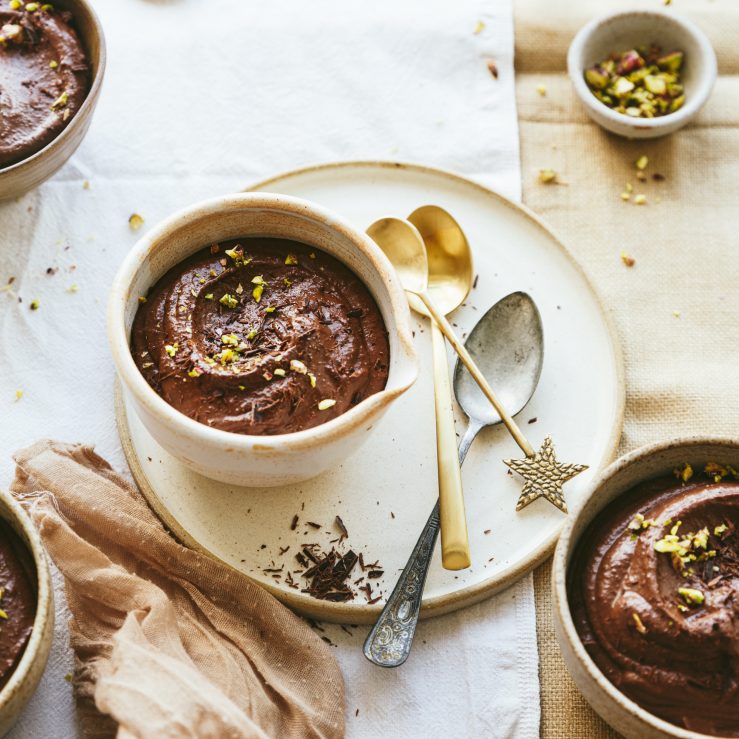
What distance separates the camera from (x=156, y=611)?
2383 millimetres

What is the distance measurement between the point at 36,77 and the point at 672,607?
214 centimetres

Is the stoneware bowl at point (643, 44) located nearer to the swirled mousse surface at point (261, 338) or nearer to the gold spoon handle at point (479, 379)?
the gold spoon handle at point (479, 379)

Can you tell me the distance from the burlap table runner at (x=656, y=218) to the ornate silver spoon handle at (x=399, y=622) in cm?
76

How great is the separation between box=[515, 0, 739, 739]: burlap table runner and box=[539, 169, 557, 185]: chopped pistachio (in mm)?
23

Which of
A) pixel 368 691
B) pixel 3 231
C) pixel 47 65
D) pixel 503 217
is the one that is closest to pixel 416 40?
pixel 503 217

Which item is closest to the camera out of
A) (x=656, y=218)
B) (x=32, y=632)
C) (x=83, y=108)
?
(x=32, y=632)

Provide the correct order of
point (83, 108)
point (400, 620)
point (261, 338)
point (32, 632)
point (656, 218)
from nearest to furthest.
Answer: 1. point (32, 632)
2. point (261, 338)
3. point (400, 620)
4. point (83, 108)
5. point (656, 218)

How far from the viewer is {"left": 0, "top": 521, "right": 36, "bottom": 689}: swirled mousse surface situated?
2176 millimetres

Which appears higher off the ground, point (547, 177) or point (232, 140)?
point (232, 140)

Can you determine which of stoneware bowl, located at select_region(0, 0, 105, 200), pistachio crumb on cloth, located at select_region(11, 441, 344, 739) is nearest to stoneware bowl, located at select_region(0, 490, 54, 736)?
pistachio crumb on cloth, located at select_region(11, 441, 344, 739)

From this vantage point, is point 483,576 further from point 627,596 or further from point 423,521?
point 627,596

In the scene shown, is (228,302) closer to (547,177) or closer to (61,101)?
(61,101)

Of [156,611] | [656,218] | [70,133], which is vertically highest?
[70,133]

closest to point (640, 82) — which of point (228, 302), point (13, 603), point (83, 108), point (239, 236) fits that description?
point (239, 236)
